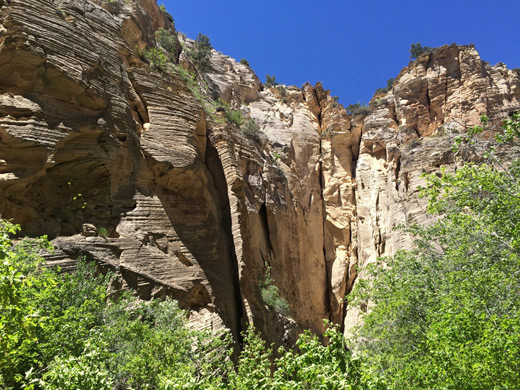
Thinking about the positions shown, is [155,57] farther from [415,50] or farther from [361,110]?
[415,50]

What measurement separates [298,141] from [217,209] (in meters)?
21.5

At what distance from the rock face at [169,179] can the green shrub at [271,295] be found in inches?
19.3

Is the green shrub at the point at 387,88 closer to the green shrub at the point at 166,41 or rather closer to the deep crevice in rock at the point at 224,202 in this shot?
the green shrub at the point at 166,41

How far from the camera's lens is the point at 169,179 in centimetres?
1877

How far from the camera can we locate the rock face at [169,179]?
14.6 m

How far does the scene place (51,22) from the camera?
1617 cm

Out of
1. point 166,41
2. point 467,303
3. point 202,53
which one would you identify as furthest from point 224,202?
point 202,53

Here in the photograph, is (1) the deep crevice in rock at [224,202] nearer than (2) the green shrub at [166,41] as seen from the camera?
Yes

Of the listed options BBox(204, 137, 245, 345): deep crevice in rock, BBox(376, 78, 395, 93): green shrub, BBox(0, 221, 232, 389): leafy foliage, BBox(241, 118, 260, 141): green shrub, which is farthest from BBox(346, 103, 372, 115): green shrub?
BBox(0, 221, 232, 389): leafy foliage

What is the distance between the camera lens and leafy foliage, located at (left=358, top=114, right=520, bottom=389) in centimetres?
866

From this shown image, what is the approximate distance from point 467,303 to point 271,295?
15.2 meters

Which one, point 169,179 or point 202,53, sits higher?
point 202,53

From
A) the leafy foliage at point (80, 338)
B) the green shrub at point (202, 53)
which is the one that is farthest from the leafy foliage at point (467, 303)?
the green shrub at point (202, 53)

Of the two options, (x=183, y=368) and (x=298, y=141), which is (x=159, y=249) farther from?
(x=298, y=141)
